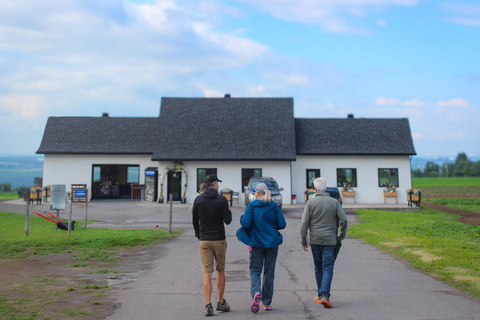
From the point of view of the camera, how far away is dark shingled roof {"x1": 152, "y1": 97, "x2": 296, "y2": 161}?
31.4 m

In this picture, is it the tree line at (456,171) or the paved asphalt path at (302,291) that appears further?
the tree line at (456,171)

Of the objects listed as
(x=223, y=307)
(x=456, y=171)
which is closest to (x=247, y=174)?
(x=223, y=307)

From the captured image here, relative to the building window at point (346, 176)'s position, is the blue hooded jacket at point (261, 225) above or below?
below

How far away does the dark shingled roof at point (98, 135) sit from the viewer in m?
32.7

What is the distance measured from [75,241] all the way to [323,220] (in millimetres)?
8055

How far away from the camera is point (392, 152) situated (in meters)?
32.5

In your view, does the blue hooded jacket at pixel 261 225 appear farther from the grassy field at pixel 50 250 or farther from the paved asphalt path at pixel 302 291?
the grassy field at pixel 50 250

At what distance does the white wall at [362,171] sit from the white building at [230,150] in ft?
0.24

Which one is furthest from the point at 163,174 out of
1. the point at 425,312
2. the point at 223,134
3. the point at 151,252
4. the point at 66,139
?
the point at 425,312

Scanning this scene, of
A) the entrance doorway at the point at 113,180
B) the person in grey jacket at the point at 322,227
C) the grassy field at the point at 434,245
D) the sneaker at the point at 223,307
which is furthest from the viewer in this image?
the entrance doorway at the point at 113,180

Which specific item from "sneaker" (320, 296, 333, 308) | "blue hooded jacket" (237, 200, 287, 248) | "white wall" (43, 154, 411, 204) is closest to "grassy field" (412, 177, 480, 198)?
"white wall" (43, 154, 411, 204)

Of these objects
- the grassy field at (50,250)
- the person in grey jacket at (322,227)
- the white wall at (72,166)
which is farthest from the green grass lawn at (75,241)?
the white wall at (72,166)

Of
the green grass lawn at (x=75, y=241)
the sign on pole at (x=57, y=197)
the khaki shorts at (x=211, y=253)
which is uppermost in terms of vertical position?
the sign on pole at (x=57, y=197)

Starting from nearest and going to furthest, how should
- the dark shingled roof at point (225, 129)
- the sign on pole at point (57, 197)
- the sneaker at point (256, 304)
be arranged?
the sneaker at point (256, 304) < the sign on pole at point (57, 197) < the dark shingled roof at point (225, 129)
